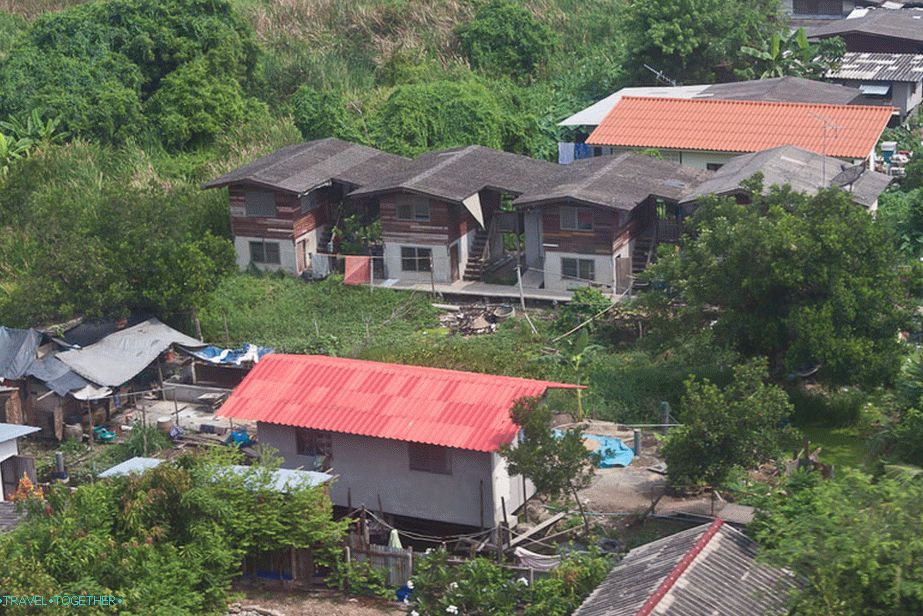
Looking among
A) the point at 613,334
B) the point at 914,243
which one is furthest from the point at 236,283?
the point at 914,243

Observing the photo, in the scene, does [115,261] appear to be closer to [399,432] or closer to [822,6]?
[399,432]

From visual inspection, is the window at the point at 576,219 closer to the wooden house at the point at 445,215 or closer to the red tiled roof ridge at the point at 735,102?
the wooden house at the point at 445,215

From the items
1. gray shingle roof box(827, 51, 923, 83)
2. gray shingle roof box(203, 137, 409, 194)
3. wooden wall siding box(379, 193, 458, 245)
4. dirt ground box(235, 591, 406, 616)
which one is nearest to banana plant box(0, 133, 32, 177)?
gray shingle roof box(203, 137, 409, 194)

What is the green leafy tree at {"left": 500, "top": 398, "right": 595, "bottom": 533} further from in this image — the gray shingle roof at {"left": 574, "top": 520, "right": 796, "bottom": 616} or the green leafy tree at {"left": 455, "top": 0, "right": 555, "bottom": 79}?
the green leafy tree at {"left": 455, "top": 0, "right": 555, "bottom": 79}

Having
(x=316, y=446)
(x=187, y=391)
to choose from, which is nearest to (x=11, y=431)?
(x=187, y=391)

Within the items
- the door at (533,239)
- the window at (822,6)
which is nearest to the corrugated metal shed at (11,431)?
the door at (533,239)
